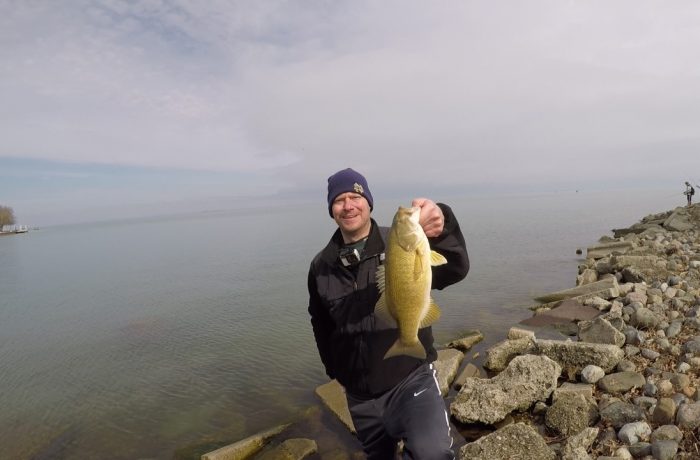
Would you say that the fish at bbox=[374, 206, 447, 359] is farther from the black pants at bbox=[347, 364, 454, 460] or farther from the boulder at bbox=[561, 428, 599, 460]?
the boulder at bbox=[561, 428, 599, 460]

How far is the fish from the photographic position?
137 inches

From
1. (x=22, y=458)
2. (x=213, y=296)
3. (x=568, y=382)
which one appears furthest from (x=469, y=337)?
(x=213, y=296)

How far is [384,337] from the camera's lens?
461cm

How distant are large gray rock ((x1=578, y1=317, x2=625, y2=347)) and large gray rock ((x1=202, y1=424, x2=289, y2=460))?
708 cm

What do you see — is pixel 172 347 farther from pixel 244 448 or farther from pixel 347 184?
pixel 347 184

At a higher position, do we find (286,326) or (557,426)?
(557,426)

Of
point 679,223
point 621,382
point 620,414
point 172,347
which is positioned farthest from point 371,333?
point 679,223

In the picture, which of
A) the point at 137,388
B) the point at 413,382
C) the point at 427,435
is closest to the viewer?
the point at 427,435

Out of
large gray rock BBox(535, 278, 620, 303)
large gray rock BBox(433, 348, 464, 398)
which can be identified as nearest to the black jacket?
large gray rock BBox(433, 348, 464, 398)

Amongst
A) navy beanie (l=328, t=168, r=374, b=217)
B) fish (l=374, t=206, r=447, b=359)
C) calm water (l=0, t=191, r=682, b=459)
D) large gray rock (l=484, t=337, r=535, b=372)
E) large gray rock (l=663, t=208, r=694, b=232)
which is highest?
navy beanie (l=328, t=168, r=374, b=217)

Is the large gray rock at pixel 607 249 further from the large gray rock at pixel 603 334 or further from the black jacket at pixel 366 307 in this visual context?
the black jacket at pixel 366 307

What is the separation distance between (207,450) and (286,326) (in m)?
8.19

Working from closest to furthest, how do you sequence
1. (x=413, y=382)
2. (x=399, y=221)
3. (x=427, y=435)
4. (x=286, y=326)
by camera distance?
(x=399, y=221) < (x=427, y=435) < (x=413, y=382) < (x=286, y=326)

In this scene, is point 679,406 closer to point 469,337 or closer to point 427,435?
point 427,435
